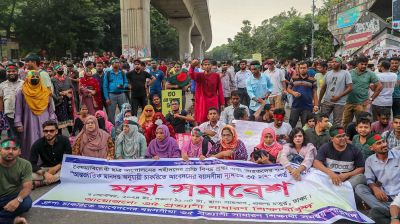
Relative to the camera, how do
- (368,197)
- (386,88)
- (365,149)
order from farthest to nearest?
(386,88)
(365,149)
(368,197)

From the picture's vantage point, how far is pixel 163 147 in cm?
609

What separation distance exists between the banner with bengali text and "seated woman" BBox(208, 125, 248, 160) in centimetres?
28

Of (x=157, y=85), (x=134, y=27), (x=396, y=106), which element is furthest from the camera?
(x=134, y=27)

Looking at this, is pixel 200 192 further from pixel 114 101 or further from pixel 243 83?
pixel 243 83

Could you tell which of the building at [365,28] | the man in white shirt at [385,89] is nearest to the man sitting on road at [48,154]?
the man in white shirt at [385,89]

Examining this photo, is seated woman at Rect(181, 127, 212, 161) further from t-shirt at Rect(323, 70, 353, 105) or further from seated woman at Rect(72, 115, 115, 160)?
t-shirt at Rect(323, 70, 353, 105)

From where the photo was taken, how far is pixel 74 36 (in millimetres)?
31297

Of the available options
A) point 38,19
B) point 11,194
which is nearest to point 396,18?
point 38,19

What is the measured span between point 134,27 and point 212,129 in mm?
15199

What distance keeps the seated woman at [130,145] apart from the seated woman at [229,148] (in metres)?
1.13

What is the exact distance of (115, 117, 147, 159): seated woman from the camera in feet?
20.2

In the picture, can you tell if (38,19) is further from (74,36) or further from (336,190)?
(336,190)

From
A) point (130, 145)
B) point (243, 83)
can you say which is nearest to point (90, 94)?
point (130, 145)

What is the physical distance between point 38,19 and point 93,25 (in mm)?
4300
